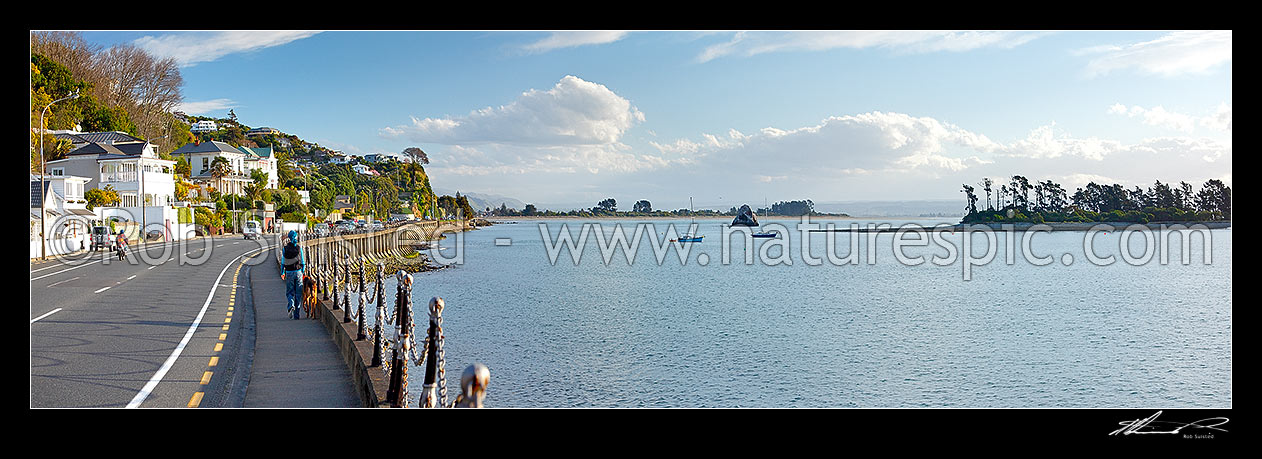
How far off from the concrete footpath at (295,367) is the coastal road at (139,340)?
0.90 feet

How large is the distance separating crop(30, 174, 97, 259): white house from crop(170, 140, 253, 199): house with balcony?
43.9 metres

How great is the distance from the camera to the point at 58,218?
1986 inches

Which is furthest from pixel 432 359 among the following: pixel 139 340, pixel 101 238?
pixel 101 238

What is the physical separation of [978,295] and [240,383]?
46011 mm

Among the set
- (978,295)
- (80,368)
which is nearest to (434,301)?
(80,368)

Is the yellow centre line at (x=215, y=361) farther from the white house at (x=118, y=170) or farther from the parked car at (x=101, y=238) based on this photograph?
the white house at (x=118, y=170)

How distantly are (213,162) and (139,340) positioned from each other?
10221cm

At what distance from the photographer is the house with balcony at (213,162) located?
106 metres

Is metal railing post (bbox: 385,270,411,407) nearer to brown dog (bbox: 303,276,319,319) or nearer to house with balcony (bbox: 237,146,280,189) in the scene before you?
brown dog (bbox: 303,276,319,319)

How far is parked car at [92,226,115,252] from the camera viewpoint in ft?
177
